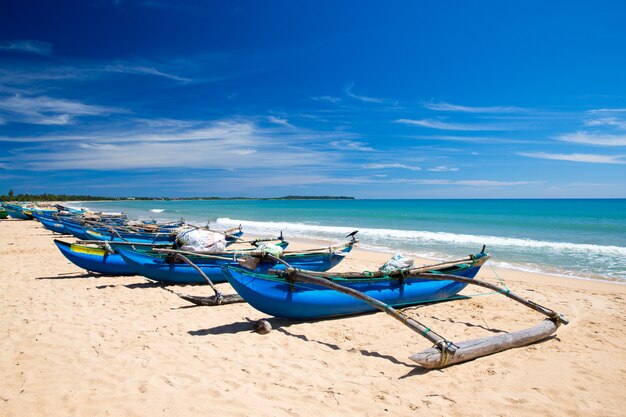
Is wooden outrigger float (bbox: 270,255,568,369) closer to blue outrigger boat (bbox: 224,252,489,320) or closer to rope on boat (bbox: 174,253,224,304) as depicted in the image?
blue outrigger boat (bbox: 224,252,489,320)

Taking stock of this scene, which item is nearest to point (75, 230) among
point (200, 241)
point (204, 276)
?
point (200, 241)

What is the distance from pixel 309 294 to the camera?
5828 millimetres

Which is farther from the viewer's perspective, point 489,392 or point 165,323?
point 165,323

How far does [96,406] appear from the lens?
3.44 m

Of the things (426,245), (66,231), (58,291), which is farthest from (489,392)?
(66,231)

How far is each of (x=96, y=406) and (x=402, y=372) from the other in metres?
3.30

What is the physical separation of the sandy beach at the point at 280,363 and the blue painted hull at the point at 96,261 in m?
1.64

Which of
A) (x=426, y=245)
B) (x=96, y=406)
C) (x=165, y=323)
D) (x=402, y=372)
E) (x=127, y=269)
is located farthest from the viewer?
(x=426, y=245)

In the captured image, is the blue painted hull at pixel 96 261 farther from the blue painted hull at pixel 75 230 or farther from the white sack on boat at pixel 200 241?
the blue painted hull at pixel 75 230

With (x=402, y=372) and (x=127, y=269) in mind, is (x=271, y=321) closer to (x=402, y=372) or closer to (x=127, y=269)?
(x=402, y=372)

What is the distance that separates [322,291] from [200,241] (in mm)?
4533

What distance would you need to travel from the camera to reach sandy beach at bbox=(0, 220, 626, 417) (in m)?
3.61

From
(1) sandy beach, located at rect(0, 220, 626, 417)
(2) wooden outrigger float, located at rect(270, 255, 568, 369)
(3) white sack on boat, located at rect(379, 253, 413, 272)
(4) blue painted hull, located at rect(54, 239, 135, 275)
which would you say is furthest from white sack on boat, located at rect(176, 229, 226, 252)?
(3) white sack on boat, located at rect(379, 253, 413, 272)

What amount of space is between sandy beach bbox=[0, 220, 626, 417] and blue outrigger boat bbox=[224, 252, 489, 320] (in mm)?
269
